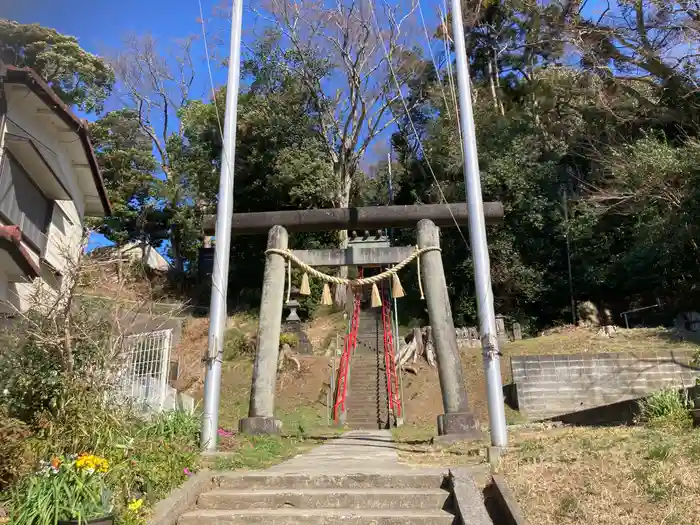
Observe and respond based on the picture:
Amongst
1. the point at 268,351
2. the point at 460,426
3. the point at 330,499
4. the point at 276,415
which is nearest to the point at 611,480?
the point at 330,499

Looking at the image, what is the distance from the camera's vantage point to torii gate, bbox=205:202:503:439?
8.29 m

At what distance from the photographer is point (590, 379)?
526 inches

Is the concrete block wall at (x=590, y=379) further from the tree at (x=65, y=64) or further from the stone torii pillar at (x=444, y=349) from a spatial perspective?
the tree at (x=65, y=64)

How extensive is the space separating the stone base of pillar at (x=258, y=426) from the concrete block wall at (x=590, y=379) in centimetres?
744

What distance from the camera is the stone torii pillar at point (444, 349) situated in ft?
25.7

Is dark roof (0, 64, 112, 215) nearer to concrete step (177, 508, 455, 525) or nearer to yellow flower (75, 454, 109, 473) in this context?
yellow flower (75, 454, 109, 473)

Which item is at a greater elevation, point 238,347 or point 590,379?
point 238,347

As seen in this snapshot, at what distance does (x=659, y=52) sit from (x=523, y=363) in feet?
41.9

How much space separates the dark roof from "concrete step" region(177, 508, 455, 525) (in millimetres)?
7612

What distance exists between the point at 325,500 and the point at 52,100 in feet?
28.0

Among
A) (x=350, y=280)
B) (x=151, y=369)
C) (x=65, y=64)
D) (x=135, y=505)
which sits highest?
(x=65, y=64)

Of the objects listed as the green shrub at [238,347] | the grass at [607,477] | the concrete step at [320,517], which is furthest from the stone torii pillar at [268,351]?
the green shrub at [238,347]

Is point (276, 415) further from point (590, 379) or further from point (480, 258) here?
point (480, 258)

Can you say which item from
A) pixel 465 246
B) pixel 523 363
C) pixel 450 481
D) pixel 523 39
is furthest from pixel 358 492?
pixel 523 39
